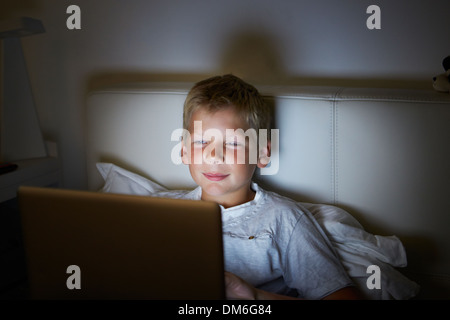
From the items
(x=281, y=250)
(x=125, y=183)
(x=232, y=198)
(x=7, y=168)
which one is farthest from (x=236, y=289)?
(x=7, y=168)

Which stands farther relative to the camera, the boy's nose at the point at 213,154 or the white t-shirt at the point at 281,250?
the boy's nose at the point at 213,154

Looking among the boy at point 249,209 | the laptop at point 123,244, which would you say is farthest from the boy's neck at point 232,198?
the laptop at point 123,244

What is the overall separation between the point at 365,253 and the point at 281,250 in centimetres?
22

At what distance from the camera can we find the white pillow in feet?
4.43

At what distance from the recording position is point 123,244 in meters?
0.68

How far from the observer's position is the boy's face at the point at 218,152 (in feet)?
3.56

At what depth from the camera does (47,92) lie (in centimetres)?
196

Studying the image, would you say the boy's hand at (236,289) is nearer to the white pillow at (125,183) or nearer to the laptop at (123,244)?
the laptop at (123,244)

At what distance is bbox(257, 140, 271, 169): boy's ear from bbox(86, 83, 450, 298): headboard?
0.07 meters

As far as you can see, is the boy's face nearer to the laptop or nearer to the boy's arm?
the boy's arm

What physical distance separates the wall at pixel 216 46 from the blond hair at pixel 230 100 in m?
0.39

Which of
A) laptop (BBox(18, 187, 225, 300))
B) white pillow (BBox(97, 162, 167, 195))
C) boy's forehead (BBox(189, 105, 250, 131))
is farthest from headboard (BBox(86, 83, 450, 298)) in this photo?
laptop (BBox(18, 187, 225, 300))

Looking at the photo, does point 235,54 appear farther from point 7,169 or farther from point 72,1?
point 7,169
